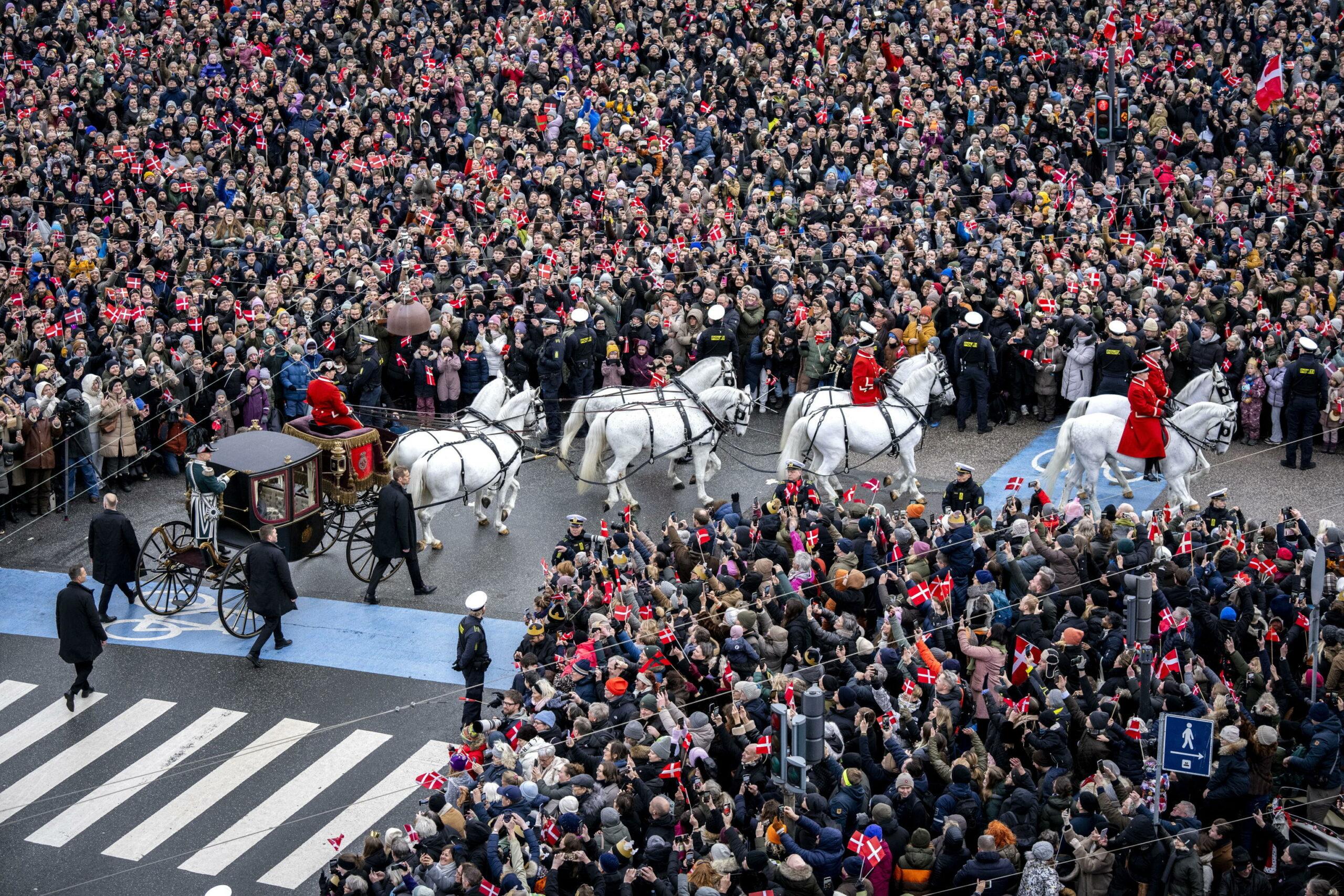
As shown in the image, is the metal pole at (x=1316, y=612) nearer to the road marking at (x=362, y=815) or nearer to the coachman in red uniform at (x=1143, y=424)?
the coachman in red uniform at (x=1143, y=424)

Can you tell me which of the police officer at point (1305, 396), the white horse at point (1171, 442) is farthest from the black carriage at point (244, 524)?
the police officer at point (1305, 396)

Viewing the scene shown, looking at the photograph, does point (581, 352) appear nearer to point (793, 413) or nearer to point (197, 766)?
point (793, 413)

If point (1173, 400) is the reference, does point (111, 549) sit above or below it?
below

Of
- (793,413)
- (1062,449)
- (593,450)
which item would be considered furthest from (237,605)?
(1062,449)

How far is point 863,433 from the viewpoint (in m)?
23.1

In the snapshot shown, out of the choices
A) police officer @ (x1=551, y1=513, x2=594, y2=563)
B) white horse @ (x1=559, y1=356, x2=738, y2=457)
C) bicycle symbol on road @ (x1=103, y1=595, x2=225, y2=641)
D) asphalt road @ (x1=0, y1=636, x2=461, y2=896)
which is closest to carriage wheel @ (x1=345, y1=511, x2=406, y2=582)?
bicycle symbol on road @ (x1=103, y1=595, x2=225, y2=641)

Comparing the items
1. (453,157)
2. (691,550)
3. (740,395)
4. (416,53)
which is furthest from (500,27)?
(691,550)

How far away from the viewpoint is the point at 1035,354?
84.8 ft

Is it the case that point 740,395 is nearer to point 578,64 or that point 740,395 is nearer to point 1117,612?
point 1117,612

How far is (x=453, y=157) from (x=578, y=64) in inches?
164

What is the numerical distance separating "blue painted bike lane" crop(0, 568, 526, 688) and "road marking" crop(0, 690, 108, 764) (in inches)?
57.1

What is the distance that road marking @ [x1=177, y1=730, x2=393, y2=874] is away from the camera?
618 inches

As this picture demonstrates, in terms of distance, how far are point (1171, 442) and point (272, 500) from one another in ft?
37.2

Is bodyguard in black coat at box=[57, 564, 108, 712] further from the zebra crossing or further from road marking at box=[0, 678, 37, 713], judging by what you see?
road marking at box=[0, 678, 37, 713]
